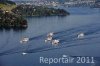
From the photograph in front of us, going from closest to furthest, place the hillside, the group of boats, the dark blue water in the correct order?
the dark blue water, the group of boats, the hillside

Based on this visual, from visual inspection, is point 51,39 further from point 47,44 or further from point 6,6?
point 6,6

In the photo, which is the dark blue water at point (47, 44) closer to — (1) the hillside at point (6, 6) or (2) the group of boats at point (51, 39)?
(2) the group of boats at point (51, 39)

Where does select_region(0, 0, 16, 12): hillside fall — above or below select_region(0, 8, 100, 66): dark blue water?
above

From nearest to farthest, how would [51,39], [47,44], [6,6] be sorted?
[47,44]
[51,39]
[6,6]

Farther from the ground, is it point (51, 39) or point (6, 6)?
point (6, 6)

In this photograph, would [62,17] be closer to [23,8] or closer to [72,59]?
[23,8]

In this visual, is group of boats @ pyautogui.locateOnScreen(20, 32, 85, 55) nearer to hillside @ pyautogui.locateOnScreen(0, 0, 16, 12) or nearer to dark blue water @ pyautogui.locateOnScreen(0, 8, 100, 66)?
dark blue water @ pyautogui.locateOnScreen(0, 8, 100, 66)

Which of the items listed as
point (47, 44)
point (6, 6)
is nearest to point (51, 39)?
point (47, 44)

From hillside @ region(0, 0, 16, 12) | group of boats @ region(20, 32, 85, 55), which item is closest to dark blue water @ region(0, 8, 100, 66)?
group of boats @ region(20, 32, 85, 55)
